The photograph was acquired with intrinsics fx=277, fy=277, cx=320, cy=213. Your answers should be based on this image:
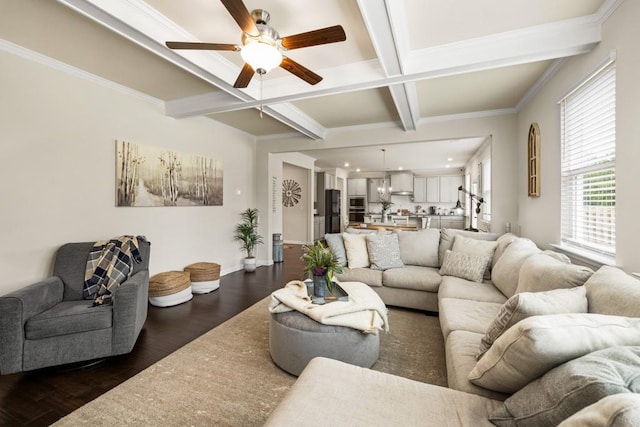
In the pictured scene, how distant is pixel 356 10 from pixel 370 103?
1757mm

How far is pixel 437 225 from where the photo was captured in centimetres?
962

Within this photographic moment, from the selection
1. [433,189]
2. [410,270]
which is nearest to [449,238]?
[410,270]

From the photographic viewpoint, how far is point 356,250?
3617mm

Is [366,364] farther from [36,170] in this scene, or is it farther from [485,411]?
[36,170]

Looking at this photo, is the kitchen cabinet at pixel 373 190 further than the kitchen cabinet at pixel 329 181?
Yes

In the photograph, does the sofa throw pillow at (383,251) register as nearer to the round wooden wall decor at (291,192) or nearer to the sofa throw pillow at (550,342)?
the sofa throw pillow at (550,342)

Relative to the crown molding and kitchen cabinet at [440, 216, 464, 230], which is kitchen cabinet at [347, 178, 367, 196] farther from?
the crown molding

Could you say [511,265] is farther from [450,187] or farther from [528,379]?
[450,187]

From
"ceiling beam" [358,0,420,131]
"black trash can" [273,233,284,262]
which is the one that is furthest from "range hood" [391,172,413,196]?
"ceiling beam" [358,0,420,131]

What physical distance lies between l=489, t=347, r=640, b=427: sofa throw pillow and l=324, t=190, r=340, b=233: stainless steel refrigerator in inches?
332

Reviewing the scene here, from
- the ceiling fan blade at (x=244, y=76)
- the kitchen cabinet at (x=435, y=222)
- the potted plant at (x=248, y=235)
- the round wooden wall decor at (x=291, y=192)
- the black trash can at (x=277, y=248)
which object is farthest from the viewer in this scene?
the kitchen cabinet at (x=435, y=222)

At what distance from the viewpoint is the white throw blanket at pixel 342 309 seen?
1.97m

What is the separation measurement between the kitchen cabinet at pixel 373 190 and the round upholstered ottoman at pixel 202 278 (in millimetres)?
7542

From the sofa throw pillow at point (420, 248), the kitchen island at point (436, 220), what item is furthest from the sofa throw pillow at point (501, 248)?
the kitchen island at point (436, 220)
